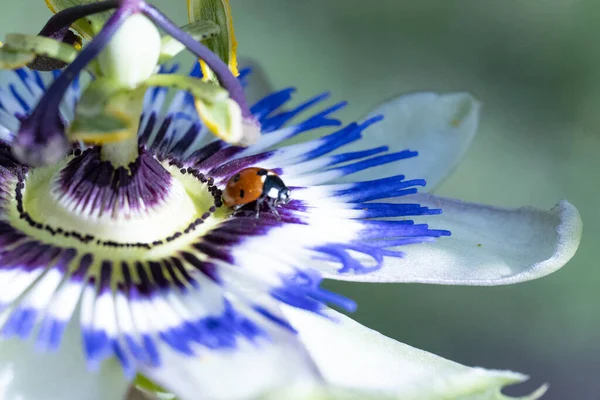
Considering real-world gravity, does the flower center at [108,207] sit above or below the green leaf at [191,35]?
below

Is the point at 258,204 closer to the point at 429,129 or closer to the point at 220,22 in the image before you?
the point at 220,22

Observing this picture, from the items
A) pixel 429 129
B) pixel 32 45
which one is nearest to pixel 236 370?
pixel 32 45

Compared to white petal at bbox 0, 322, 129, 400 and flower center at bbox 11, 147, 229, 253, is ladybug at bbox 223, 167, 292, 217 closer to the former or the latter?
flower center at bbox 11, 147, 229, 253

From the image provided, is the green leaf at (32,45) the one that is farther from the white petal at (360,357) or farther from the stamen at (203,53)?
the white petal at (360,357)

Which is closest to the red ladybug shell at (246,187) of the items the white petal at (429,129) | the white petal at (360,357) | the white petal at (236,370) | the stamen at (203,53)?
the stamen at (203,53)

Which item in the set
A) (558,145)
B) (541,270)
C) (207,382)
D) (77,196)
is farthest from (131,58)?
(558,145)

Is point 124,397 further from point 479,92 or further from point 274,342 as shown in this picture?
point 479,92

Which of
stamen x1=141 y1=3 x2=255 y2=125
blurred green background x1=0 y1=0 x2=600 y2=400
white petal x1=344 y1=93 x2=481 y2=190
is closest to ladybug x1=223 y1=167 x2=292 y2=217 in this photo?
stamen x1=141 y1=3 x2=255 y2=125
